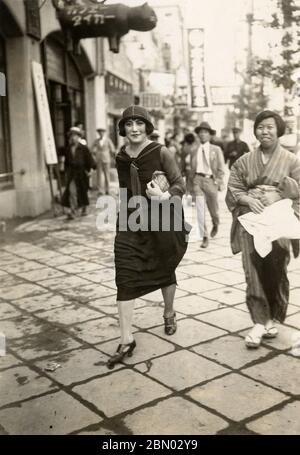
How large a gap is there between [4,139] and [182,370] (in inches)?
330

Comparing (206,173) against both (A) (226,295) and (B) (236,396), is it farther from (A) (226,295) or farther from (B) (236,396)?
(B) (236,396)

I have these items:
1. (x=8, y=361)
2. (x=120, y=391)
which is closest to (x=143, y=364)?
(x=120, y=391)

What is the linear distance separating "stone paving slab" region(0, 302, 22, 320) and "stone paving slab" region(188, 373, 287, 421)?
2.28 m

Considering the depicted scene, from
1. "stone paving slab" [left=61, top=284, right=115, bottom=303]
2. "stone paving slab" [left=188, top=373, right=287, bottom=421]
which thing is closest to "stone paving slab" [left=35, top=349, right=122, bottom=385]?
"stone paving slab" [left=188, top=373, right=287, bottom=421]

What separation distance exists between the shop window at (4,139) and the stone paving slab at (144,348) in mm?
7045

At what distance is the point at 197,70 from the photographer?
511 inches

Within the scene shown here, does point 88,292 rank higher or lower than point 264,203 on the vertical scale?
lower

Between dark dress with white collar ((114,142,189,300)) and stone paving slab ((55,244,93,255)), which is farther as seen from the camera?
stone paving slab ((55,244,93,255))

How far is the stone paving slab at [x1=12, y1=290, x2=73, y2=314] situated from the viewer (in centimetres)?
531

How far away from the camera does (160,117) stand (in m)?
27.8

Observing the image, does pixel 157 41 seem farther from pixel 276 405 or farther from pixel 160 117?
pixel 276 405

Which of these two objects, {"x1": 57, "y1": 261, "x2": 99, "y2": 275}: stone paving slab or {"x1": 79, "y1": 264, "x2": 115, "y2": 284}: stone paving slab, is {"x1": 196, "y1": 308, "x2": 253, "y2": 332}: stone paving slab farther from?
{"x1": 57, "y1": 261, "x2": 99, "y2": 275}: stone paving slab

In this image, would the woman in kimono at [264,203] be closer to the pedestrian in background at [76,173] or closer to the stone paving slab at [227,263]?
the stone paving slab at [227,263]

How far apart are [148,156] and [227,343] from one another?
5.08 ft
